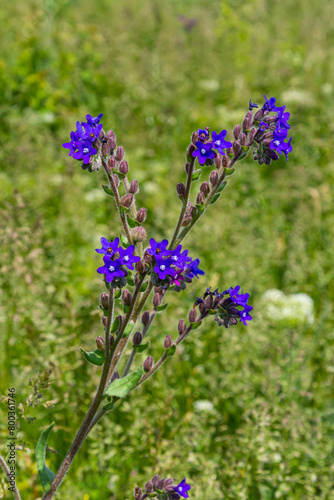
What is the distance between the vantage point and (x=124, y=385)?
1533 millimetres

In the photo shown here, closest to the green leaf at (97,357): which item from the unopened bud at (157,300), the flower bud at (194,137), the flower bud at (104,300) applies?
the flower bud at (104,300)

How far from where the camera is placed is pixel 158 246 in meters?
1.49

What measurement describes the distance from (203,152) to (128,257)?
422mm

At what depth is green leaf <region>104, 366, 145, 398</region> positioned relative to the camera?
59.1 inches

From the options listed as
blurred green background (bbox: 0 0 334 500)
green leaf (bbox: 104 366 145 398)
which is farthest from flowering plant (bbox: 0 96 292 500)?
blurred green background (bbox: 0 0 334 500)

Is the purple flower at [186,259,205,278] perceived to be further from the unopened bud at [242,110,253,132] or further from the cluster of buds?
the cluster of buds

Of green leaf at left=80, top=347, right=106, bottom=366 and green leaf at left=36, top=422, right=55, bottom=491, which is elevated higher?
green leaf at left=80, top=347, right=106, bottom=366

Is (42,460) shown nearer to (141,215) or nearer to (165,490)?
(165,490)

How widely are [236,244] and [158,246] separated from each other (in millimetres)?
2397

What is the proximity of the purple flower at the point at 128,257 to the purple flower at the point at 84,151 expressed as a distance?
0.32m

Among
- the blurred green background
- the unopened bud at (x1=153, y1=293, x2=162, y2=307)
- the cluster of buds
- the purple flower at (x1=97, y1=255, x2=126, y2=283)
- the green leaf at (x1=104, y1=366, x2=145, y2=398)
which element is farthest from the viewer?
the blurred green background

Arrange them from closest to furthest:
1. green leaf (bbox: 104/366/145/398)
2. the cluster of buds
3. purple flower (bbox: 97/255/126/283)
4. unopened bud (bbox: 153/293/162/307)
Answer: purple flower (bbox: 97/255/126/283) < green leaf (bbox: 104/366/145/398) < the cluster of buds < unopened bud (bbox: 153/293/162/307)

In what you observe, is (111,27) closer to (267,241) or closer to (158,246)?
(267,241)

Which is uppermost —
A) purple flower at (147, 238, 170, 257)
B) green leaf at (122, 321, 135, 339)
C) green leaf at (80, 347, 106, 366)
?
purple flower at (147, 238, 170, 257)
